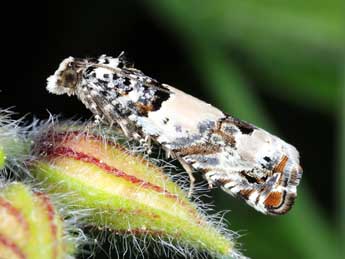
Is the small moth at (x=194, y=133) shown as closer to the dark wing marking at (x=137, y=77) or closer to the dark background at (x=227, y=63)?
the dark wing marking at (x=137, y=77)

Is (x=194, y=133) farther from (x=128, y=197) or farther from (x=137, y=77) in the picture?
(x=128, y=197)

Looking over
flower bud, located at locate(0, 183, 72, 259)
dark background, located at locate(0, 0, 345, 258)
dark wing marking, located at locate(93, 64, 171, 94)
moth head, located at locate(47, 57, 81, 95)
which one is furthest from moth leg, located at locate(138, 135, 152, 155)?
dark background, located at locate(0, 0, 345, 258)

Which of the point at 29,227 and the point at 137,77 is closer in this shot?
the point at 29,227

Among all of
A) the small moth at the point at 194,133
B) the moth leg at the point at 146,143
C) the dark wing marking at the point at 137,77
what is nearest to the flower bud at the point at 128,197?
the moth leg at the point at 146,143

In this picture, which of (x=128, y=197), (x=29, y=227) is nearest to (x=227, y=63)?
(x=128, y=197)

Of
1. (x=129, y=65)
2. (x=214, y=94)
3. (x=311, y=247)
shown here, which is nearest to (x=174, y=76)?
(x=214, y=94)
